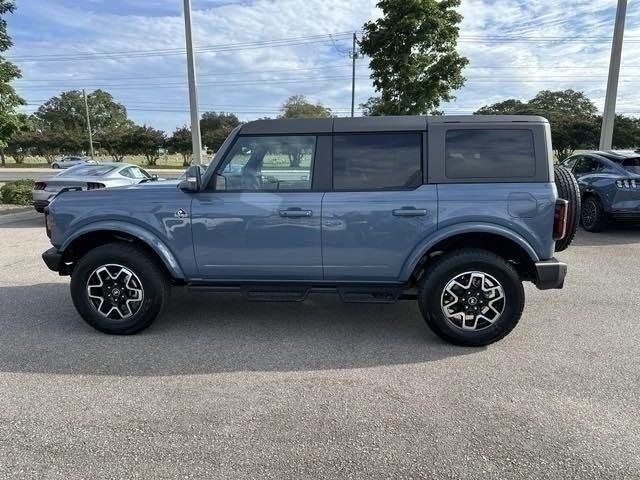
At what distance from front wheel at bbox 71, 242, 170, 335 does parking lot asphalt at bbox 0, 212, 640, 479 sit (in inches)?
7.1

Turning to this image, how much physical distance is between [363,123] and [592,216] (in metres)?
7.05

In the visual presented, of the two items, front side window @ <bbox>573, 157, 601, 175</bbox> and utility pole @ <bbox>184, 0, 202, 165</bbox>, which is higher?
utility pole @ <bbox>184, 0, 202, 165</bbox>

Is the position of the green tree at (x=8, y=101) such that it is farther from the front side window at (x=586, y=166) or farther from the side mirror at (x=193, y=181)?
the front side window at (x=586, y=166)

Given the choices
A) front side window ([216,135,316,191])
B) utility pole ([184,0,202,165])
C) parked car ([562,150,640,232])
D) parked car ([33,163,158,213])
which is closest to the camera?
front side window ([216,135,316,191])

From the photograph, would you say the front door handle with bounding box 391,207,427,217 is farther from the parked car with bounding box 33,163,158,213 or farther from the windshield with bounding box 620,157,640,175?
the parked car with bounding box 33,163,158,213

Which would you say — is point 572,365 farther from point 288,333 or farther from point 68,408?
point 68,408

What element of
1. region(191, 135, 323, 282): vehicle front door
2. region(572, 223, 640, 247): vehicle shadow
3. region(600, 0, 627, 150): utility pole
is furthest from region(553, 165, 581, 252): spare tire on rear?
region(600, 0, 627, 150): utility pole

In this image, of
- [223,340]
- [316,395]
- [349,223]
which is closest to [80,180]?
[223,340]

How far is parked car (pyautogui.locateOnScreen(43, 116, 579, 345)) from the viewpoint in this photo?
3699 millimetres

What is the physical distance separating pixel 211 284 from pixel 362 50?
15583 mm

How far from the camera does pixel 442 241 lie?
3779 mm

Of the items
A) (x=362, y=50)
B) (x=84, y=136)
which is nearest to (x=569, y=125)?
(x=362, y=50)

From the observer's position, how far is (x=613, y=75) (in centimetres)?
1293

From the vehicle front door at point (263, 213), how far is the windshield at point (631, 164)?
7.26 metres
